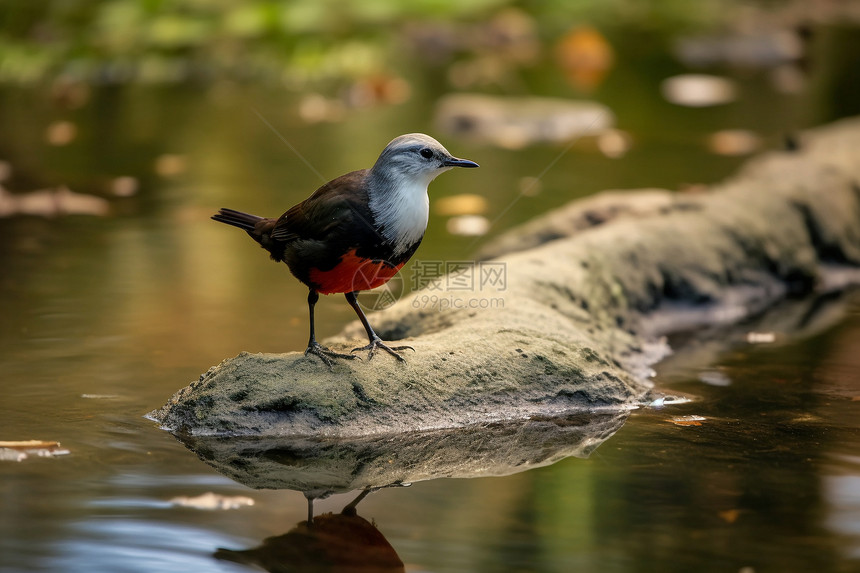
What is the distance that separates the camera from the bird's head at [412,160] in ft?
12.8

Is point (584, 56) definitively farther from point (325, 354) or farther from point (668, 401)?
point (325, 354)

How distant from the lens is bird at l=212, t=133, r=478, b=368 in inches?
151

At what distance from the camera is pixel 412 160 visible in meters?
3.92

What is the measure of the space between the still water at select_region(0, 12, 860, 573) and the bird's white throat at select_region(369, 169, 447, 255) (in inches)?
36.2

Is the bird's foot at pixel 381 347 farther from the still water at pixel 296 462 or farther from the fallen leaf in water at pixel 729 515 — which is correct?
the fallen leaf in water at pixel 729 515

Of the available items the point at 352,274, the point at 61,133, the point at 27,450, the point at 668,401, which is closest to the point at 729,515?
the point at 668,401

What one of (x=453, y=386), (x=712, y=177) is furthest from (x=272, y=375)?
(x=712, y=177)

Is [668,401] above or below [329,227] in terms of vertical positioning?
below

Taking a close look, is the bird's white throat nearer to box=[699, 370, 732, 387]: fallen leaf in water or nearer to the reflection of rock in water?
the reflection of rock in water

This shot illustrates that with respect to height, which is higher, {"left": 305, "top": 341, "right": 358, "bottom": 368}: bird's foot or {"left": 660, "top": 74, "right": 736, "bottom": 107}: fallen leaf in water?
{"left": 660, "top": 74, "right": 736, "bottom": 107}: fallen leaf in water

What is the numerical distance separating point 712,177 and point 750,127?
231 cm

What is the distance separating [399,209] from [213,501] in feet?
4.04

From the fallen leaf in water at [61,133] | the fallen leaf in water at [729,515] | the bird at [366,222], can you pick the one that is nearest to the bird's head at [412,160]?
the bird at [366,222]

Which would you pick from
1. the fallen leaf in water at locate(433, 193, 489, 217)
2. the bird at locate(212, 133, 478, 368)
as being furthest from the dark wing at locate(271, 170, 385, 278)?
the fallen leaf in water at locate(433, 193, 489, 217)
